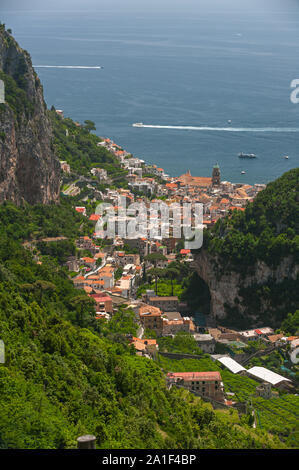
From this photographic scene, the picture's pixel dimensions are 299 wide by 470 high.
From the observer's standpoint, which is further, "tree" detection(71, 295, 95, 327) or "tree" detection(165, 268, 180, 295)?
"tree" detection(165, 268, 180, 295)

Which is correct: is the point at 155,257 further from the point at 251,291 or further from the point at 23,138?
the point at 23,138

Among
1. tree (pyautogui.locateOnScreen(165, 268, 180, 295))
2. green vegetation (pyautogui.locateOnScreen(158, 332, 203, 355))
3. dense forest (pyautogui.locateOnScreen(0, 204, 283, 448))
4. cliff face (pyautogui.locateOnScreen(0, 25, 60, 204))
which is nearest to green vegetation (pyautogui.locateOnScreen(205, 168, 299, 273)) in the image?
tree (pyautogui.locateOnScreen(165, 268, 180, 295))

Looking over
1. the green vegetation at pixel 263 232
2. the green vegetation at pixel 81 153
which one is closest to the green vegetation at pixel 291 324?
the green vegetation at pixel 263 232

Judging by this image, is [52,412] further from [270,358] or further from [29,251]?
[29,251]

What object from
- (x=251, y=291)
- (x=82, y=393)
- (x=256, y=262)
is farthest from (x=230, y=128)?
(x=82, y=393)

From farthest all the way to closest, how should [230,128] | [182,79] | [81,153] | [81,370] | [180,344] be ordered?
[182,79]
[230,128]
[81,153]
[180,344]
[81,370]

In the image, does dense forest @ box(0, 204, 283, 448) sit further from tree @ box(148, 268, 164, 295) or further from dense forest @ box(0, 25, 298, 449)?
tree @ box(148, 268, 164, 295)

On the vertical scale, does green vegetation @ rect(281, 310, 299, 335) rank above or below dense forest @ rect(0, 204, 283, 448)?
below

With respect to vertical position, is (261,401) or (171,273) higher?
(171,273)
